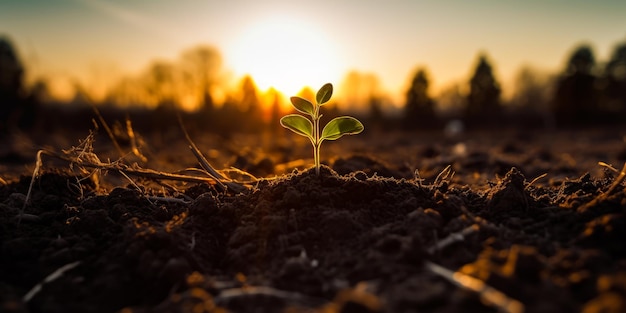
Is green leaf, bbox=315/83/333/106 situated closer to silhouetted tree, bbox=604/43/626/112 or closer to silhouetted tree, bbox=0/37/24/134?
silhouetted tree, bbox=0/37/24/134

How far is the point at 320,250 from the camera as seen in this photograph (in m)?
1.85

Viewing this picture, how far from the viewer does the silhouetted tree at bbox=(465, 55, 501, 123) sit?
106 feet

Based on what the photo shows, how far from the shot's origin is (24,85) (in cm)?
2420

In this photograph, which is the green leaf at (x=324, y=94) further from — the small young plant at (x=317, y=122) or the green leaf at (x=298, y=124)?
the green leaf at (x=298, y=124)

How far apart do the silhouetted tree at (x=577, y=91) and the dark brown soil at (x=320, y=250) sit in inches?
1262

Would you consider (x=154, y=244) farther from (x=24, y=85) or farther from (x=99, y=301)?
(x=24, y=85)

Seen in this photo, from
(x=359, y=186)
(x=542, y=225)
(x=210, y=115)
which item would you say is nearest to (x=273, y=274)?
(x=359, y=186)

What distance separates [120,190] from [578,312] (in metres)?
2.51

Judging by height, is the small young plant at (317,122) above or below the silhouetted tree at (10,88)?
below

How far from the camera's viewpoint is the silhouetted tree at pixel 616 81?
3331cm

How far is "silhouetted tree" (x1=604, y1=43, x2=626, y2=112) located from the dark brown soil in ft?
123

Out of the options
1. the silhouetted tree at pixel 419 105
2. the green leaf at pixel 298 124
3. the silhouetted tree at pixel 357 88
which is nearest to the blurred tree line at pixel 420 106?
the silhouetted tree at pixel 419 105

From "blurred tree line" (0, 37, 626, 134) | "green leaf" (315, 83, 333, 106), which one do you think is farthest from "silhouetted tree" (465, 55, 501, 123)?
"green leaf" (315, 83, 333, 106)

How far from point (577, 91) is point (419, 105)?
35.7 ft
